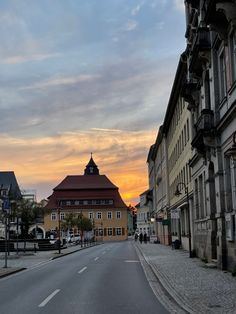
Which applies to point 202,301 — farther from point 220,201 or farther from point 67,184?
point 67,184

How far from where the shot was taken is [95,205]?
14938cm

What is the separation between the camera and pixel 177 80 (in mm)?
46250

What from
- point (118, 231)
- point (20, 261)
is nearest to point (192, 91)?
point (20, 261)

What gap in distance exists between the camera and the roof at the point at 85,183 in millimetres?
152875

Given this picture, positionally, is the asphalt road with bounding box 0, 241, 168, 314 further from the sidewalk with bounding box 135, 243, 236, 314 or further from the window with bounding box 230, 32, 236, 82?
the window with bounding box 230, 32, 236, 82

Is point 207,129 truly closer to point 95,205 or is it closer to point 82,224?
point 82,224

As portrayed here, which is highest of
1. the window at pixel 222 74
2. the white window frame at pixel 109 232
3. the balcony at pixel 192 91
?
the balcony at pixel 192 91

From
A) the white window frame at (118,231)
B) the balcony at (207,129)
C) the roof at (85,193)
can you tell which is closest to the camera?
the balcony at (207,129)

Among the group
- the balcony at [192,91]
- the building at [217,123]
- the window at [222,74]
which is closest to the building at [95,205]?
the balcony at [192,91]

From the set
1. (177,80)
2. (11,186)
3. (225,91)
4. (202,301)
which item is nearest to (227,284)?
(202,301)

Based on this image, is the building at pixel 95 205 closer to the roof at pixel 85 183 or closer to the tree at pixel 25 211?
the roof at pixel 85 183

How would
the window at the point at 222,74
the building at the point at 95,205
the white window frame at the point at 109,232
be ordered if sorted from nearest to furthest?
the window at the point at 222,74 → the building at the point at 95,205 → the white window frame at the point at 109,232

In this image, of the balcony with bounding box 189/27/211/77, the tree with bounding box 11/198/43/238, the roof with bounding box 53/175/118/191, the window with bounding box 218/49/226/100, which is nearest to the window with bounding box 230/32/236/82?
the window with bounding box 218/49/226/100

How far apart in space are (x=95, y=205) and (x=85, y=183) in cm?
919
